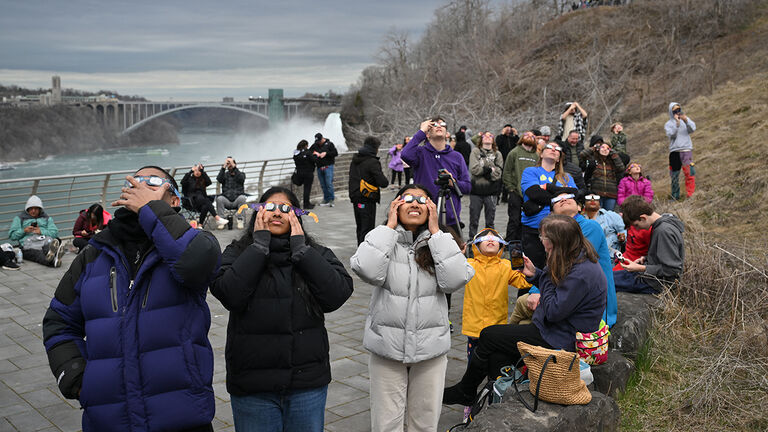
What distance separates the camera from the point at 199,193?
13.1m

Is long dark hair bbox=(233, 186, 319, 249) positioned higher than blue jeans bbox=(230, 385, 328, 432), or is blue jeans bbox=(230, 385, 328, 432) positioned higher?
long dark hair bbox=(233, 186, 319, 249)

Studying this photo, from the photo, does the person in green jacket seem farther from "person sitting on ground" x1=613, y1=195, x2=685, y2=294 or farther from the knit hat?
the knit hat

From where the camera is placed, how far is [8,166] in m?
79.9

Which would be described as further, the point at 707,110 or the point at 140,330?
the point at 707,110

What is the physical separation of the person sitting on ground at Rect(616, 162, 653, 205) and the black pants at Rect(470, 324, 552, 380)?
6447 millimetres

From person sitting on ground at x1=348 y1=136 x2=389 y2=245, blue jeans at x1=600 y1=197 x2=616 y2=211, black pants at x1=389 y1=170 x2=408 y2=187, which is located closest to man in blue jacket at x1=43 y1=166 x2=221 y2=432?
person sitting on ground at x1=348 y1=136 x2=389 y2=245

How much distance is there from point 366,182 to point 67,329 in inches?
250

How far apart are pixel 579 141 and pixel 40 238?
31.5 feet

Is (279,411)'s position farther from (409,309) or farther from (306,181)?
(306,181)

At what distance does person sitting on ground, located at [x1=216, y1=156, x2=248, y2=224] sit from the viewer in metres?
13.6

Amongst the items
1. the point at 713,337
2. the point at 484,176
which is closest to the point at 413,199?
the point at 713,337

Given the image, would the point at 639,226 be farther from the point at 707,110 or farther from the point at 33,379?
the point at 707,110

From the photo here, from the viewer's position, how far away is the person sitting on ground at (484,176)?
9.42m

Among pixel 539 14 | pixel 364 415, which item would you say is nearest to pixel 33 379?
pixel 364 415
